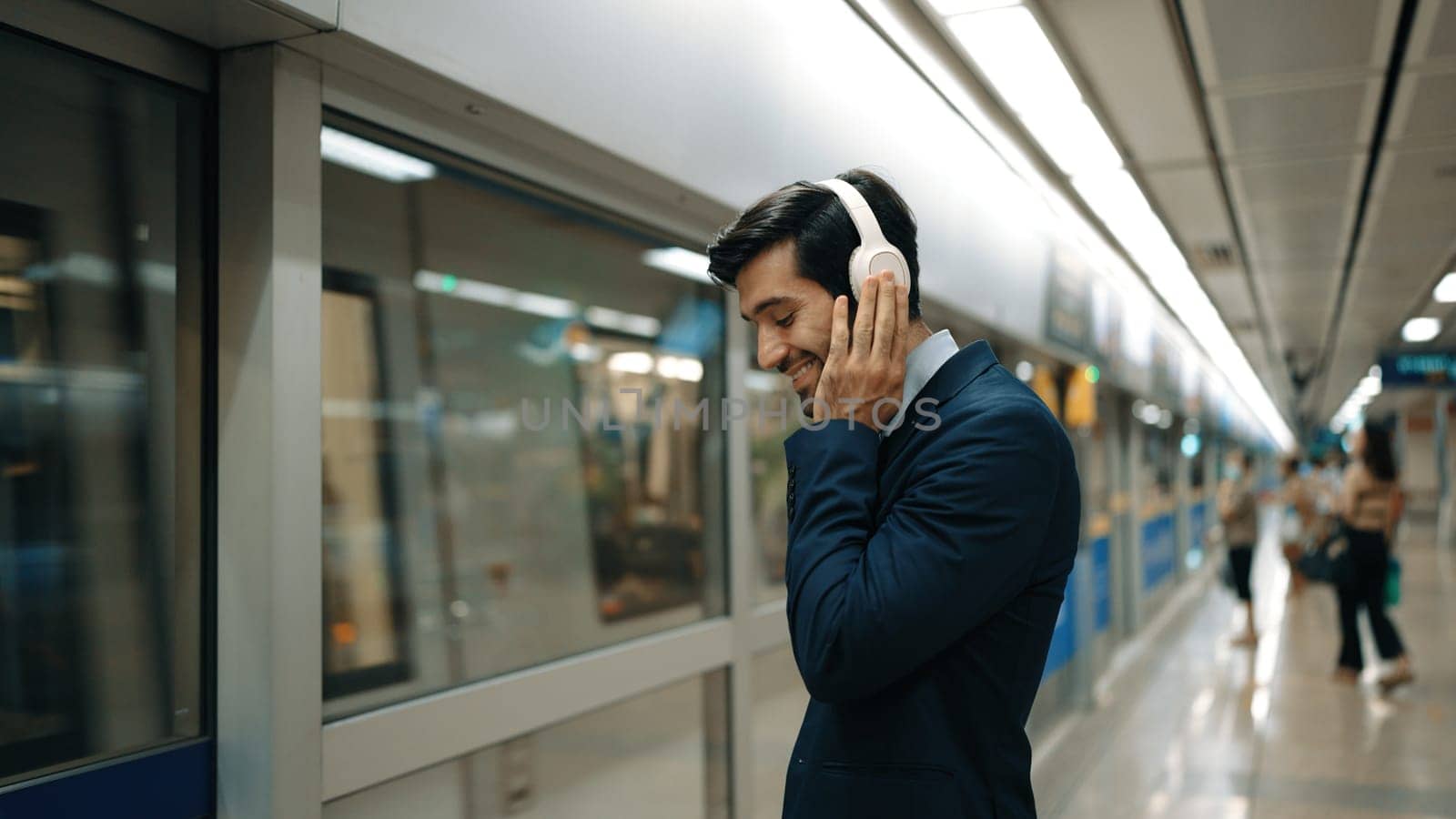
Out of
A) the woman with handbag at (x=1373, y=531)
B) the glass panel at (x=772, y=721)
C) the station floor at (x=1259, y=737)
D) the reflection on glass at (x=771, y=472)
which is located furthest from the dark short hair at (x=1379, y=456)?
the glass panel at (x=772, y=721)

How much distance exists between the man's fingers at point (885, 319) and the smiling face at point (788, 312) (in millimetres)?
68

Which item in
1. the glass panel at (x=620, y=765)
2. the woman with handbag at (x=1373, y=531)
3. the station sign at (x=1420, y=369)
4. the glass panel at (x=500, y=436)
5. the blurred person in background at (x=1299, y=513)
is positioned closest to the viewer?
the glass panel at (x=620, y=765)

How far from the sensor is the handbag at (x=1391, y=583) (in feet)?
23.2

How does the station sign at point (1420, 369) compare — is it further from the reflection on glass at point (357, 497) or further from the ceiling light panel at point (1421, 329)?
the reflection on glass at point (357, 497)

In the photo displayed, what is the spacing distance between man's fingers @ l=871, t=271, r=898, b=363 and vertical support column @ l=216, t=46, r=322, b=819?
0.88 meters

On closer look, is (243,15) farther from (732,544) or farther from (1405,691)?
(1405,691)

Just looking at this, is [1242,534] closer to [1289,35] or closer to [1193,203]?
[1193,203]

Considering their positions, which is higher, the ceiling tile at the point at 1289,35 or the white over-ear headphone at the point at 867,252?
the ceiling tile at the point at 1289,35

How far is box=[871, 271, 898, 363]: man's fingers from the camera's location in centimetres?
109

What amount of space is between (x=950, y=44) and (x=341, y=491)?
94.6 inches

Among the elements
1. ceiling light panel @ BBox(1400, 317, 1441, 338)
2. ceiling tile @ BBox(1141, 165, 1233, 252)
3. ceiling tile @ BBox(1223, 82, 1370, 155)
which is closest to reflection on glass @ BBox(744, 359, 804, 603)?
ceiling tile @ BBox(1223, 82, 1370, 155)

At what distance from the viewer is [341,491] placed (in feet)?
10.5

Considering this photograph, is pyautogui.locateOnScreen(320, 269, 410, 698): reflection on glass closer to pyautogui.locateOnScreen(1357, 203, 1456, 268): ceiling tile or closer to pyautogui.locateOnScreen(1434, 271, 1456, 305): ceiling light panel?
pyautogui.locateOnScreen(1357, 203, 1456, 268): ceiling tile

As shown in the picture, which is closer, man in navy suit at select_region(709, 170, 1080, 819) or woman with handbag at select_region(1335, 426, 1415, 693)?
man in navy suit at select_region(709, 170, 1080, 819)
